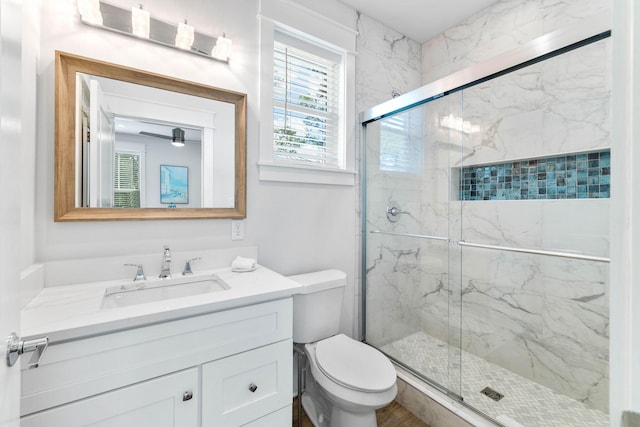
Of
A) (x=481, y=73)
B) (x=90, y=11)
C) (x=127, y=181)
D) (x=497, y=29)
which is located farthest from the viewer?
(x=497, y=29)

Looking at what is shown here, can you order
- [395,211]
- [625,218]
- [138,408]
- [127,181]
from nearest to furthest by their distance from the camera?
[625,218]
[138,408]
[127,181]
[395,211]

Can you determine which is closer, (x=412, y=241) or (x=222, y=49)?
(x=222, y=49)

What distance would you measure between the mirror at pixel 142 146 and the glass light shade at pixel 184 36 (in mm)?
185

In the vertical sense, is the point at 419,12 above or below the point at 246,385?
above

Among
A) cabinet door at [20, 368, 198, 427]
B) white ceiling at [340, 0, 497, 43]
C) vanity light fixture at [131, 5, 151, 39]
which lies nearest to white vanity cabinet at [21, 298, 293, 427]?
cabinet door at [20, 368, 198, 427]

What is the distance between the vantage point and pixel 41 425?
798 millimetres

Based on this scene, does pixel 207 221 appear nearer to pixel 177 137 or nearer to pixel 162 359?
pixel 177 137

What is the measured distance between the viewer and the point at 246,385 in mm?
1119

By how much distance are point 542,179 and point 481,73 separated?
864 mm

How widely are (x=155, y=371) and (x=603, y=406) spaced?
2168mm

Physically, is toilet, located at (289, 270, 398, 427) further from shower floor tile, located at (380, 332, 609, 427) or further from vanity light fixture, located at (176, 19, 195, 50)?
vanity light fixture, located at (176, 19, 195, 50)

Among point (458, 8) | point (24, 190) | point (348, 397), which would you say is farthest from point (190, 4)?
point (348, 397)

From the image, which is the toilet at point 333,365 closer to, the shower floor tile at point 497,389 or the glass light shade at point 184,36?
the shower floor tile at point 497,389

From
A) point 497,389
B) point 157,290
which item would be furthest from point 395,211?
point 157,290
